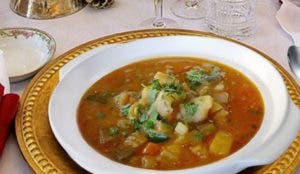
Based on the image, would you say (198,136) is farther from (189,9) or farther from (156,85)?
(189,9)

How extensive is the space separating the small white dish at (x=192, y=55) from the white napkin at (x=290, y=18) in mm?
238

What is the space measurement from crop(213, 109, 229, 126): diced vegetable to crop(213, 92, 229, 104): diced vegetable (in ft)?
0.13

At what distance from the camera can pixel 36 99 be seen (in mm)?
983

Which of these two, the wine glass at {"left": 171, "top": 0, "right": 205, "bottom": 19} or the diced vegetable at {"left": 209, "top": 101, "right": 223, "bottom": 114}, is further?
the wine glass at {"left": 171, "top": 0, "right": 205, "bottom": 19}

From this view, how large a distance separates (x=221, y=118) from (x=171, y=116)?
0.09 metres

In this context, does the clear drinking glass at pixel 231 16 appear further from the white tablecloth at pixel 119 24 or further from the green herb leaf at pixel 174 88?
the green herb leaf at pixel 174 88

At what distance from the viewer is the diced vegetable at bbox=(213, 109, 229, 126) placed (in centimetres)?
87

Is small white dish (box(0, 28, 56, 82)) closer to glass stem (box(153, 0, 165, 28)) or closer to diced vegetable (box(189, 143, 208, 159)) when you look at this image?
glass stem (box(153, 0, 165, 28))

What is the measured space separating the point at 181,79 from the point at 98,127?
0.64ft

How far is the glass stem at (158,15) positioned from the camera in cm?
129

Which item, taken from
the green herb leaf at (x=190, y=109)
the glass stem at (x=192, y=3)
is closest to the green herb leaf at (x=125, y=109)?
the green herb leaf at (x=190, y=109)

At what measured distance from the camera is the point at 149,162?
2.63 feet

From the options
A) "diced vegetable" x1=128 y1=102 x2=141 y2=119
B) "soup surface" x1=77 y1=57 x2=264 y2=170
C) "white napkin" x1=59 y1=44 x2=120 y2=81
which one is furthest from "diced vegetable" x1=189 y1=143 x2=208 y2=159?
"white napkin" x1=59 y1=44 x2=120 y2=81

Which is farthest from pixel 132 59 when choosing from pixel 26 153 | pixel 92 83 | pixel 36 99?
pixel 26 153
